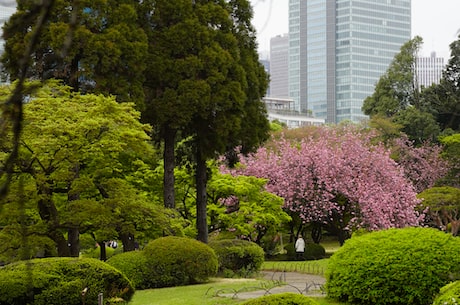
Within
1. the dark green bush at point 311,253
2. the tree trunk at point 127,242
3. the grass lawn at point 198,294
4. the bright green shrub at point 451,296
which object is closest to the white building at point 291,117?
the dark green bush at point 311,253

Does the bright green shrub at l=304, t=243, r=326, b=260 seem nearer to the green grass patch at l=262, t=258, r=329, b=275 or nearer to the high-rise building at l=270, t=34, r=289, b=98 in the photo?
the green grass patch at l=262, t=258, r=329, b=275

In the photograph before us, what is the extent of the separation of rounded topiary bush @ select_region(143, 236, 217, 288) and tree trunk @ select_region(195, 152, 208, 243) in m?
4.27

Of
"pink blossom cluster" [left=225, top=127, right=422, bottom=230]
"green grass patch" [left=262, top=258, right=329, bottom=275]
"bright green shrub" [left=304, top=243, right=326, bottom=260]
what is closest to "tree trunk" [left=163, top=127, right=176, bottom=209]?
"green grass patch" [left=262, top=258, right=329, bottom=275]

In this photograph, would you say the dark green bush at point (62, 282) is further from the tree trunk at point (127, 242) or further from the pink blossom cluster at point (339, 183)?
the pink blossom cluster at point (339, 183)

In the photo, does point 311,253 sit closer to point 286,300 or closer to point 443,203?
point 443,203

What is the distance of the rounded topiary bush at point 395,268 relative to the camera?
383 inches

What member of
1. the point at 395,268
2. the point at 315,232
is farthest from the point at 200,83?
the point at 315,232

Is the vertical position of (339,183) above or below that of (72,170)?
below

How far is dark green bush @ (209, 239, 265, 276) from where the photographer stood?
1823 centimetres

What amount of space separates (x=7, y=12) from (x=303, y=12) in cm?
205

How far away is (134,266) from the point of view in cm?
1458

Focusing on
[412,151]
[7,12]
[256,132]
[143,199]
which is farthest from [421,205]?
[7,12]

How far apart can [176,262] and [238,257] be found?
378 cm

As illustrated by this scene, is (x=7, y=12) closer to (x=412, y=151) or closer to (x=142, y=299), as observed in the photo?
(x=142, y=299)
